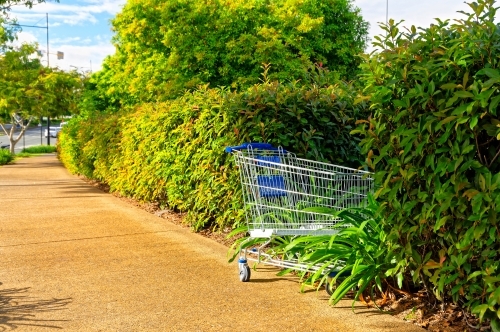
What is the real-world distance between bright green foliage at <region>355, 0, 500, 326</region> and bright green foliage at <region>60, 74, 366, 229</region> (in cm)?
273

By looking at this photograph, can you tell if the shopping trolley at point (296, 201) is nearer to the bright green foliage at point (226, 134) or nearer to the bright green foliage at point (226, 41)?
the bright green foliage at point (226, 134)

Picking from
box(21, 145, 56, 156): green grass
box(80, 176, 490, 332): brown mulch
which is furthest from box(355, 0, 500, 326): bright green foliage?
box(21, 145, 56, 156): green grass

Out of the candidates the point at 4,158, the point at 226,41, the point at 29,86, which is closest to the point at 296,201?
the point at 226,41

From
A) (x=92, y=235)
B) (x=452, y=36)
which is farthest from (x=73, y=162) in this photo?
(x=452, y=36)

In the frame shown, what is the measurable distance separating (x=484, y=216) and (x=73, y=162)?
68.1 feet

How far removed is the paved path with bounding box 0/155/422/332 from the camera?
477cm

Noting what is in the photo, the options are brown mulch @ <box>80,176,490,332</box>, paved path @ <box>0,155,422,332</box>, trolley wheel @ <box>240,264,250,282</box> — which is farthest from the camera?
trolley wheel @ <box>240,264,250,282</box>

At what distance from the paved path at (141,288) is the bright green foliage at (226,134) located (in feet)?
1.92

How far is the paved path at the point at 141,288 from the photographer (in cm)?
477

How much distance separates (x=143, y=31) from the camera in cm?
2327

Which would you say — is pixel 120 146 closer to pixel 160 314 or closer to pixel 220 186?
pixel 220 186

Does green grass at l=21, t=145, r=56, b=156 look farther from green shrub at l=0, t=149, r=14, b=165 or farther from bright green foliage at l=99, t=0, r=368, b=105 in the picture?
bright green foliage at l=99, t=0, r=368, b=105

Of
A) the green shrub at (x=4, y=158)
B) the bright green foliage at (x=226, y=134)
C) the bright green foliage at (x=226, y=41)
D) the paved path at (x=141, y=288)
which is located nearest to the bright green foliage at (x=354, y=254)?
the paved path at (x=141, y=288)

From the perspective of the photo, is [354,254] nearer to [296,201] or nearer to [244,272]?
[296,201]
